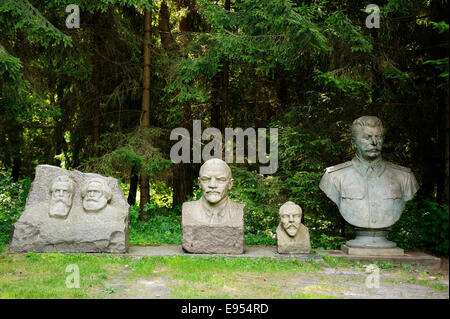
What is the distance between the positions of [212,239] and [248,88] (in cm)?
608

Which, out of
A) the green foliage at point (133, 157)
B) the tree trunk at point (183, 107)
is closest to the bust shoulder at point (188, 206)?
the green foliage at point (133, 157)

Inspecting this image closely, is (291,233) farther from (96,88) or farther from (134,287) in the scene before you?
(96,88)

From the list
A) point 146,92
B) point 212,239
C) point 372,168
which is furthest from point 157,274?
point 146,92

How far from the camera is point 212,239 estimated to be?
24.6ft

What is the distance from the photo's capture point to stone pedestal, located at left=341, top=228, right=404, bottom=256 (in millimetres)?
7262

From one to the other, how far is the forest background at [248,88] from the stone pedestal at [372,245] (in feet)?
2.28

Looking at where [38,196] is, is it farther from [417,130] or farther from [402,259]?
[417,130]

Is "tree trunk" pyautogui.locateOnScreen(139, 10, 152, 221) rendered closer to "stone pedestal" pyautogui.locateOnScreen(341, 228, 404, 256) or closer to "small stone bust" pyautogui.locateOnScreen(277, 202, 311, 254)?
"small stone bust" pyautogui.locateOnScreen(277, 202, 311, 254)

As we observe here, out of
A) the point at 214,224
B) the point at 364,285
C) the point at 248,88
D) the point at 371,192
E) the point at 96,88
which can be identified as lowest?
the point at 364,285

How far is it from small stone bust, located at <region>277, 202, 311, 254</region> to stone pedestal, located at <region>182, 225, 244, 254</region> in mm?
678

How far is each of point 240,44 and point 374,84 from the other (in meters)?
2.67

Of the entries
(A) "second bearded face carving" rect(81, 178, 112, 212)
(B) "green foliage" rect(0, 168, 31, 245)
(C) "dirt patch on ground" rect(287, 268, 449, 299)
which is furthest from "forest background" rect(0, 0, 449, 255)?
(A) "second bearded face carving" rect(81, 178, 112, 212)

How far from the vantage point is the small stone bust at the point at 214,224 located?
749cm

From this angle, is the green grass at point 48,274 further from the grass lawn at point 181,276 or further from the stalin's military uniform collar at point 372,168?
the stalin's military uniform collar at point 372,168
